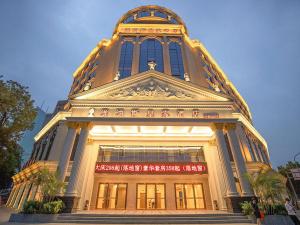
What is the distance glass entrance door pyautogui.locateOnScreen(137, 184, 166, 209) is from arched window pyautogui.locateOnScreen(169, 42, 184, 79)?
566 inches

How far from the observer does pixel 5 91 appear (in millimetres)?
13031

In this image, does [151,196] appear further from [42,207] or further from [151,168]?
[42,207]

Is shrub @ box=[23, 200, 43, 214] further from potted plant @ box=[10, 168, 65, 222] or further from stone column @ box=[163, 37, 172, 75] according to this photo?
stone column @ box=[163, 37, 172, 75]

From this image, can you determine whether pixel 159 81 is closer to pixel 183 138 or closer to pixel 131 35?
pixel 183 138

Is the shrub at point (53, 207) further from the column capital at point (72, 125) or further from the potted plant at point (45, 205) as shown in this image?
the column capital at point (72, 125)

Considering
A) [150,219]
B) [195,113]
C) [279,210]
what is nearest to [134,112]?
[195,113]

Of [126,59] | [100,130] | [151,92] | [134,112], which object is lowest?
[100,130]

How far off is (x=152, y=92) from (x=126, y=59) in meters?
11.0

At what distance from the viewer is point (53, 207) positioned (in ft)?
36.7

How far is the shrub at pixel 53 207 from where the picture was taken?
35.7 ft

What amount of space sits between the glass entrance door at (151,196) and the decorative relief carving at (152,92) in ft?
27.5

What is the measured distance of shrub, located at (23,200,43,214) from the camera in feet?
35.3

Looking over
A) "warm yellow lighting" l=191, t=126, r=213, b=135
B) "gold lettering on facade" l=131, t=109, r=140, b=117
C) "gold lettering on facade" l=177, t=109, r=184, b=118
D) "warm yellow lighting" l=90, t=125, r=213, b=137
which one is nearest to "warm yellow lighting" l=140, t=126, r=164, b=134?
"warm yellow lighting" l=90, t=125, r=213, b=137

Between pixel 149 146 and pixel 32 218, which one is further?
pixel 149 146
